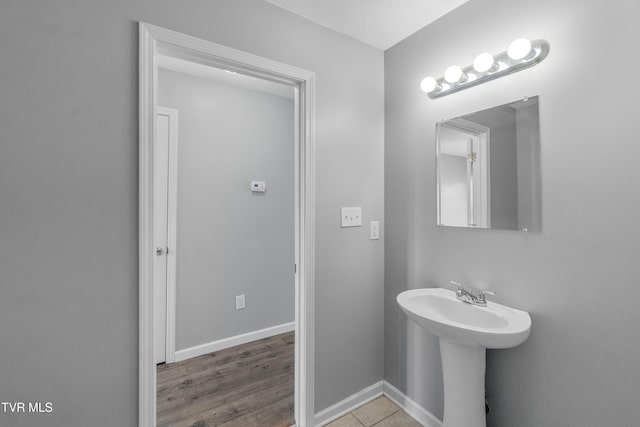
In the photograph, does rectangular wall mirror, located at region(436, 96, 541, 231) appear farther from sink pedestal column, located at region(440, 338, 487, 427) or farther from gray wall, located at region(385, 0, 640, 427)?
sink pedestal column, located at region(440, 338, 487, 427)

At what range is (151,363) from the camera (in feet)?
3.90

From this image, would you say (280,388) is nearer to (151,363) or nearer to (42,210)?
(151,363)

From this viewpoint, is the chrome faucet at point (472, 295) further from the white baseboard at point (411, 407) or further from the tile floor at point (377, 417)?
the tile floor at point (377, 417)

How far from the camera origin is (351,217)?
179 centimetres

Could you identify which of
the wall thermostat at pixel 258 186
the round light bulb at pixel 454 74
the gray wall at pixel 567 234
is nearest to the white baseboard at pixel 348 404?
the gray wall at pixel 567 234

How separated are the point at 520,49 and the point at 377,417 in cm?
212

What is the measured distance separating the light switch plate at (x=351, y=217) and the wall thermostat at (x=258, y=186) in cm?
120

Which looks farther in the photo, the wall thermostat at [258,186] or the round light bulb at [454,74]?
the wall thermostat at [258,186]

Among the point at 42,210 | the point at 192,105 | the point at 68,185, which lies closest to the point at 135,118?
the point at 68,185

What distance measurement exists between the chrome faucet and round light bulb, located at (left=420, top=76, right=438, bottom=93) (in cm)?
111

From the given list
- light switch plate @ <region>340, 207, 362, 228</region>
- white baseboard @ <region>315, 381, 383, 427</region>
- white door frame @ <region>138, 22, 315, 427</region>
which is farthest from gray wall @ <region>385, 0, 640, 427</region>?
white door frame @ <region>138, 22, 315, 427</region>

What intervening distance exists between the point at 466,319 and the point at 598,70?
3.91 feet

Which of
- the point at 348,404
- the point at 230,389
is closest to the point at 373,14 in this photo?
the point at 348,404

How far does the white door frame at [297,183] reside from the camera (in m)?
1.15
